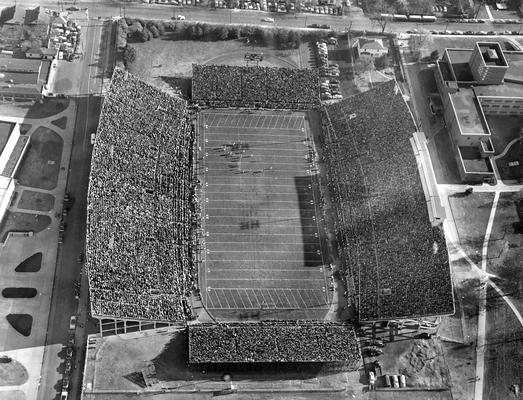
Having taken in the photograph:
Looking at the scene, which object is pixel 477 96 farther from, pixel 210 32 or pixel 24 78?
pixel 24 78

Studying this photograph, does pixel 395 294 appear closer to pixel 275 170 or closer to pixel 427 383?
pixel 427 383

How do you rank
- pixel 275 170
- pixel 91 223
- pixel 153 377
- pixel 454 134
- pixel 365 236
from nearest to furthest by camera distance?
pixel 153 377 → pixel 91 223 → pixel 365 236 → pixel 275 170 → pixel 454 134

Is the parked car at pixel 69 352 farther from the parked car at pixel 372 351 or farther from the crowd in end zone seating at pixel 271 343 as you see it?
the parked car at pixel 372 351

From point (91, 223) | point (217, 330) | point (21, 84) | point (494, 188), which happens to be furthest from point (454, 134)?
point (21, 84)

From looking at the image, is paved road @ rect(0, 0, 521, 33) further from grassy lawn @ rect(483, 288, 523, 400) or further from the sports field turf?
grassy lawn @ rect(483, 288, 523, 400)

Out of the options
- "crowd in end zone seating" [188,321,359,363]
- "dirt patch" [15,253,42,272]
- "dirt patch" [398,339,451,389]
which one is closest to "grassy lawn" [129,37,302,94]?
"dirt patch" [15,253,42,272]

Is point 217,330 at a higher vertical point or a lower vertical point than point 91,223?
lower
